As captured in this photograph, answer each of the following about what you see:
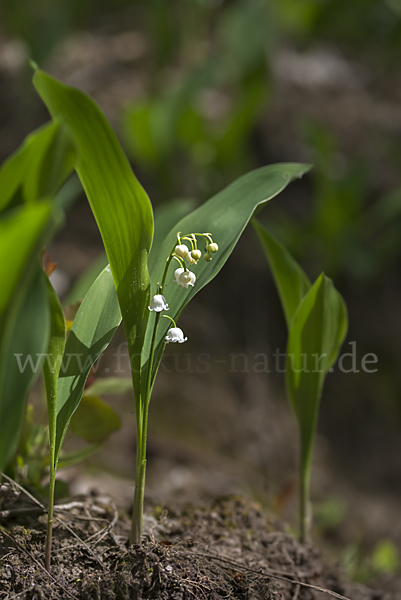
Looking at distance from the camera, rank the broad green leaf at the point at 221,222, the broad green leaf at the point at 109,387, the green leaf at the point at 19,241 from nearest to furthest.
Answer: the green leaf at the point at 19,241
the broad green leaf at the point at 221,222
the broad green leaf at the point at 109,387

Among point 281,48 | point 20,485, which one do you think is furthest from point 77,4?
point 20,485

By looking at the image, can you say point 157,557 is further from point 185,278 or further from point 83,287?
point 83,287

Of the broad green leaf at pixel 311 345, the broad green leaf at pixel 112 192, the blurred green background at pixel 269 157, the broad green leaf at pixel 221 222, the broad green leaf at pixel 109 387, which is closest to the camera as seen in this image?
the broad green leaf at pixel 112 192

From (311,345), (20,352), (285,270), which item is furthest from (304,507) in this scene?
(20,352)

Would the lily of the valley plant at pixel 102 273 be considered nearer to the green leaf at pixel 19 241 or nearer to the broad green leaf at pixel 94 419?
the green leaf at pixel 19 241

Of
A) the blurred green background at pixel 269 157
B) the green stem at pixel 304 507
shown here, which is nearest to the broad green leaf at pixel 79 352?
the green stem at pixel 304 507

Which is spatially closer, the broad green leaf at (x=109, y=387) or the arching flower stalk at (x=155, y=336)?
the arching flower stalk at (x=155, y=336)
